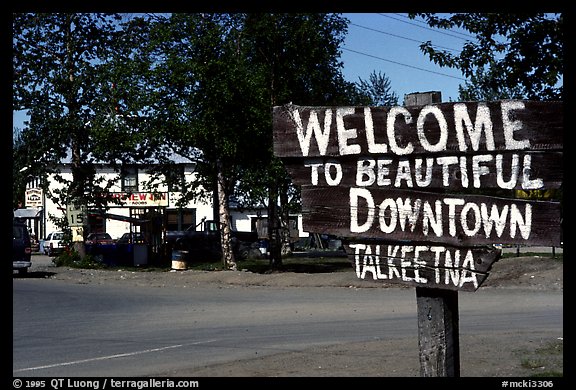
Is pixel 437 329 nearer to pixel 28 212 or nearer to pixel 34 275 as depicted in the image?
pixel 34 275

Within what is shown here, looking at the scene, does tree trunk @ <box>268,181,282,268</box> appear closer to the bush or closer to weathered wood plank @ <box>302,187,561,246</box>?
the bush

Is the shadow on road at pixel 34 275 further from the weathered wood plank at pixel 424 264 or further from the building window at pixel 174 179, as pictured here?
the weathered wood plank at pixel 424 264

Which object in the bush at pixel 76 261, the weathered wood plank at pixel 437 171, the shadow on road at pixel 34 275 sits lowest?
the shadow on road at pixel 34 275

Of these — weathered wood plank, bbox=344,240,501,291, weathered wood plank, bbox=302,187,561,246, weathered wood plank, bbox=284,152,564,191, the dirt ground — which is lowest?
the dirt ground

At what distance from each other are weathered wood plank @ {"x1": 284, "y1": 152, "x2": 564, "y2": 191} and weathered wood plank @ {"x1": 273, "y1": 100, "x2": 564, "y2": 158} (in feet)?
0.17

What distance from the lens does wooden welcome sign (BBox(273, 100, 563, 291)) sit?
14.5 ft

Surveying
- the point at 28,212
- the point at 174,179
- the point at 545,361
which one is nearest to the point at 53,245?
the point at 28,212

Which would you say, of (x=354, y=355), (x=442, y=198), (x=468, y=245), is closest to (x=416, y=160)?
(x=442, y=198)

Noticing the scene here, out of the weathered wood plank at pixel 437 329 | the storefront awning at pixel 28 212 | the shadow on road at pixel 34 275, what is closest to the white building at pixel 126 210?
the storefront awning at pixel 28 212

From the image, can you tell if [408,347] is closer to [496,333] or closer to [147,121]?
[496,333]

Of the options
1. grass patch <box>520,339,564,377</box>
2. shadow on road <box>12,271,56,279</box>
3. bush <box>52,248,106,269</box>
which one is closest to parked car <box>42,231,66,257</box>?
bush <box>52,248,106,269</box>

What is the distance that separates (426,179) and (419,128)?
295mm

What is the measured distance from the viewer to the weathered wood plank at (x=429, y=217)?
4461 mm

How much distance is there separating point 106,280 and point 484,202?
25.8 m
